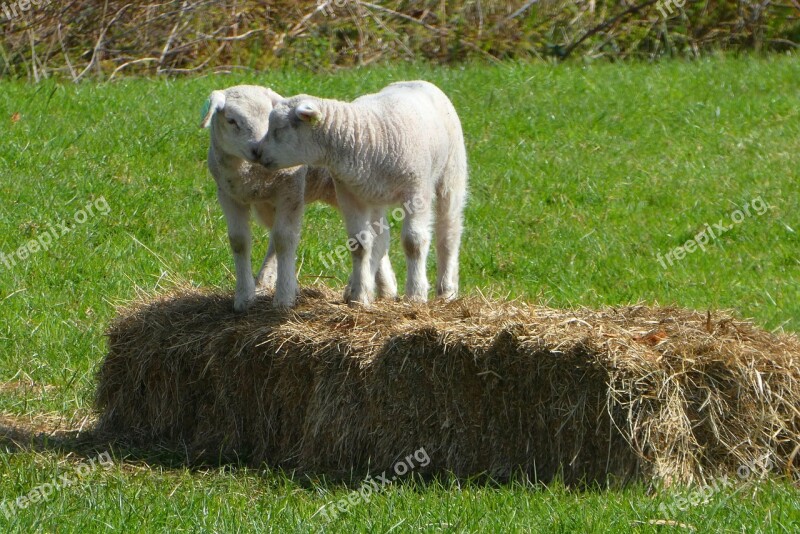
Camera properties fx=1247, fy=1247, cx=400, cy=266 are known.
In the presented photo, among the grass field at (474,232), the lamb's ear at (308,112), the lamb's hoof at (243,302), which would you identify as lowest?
the grass field at (474,232)

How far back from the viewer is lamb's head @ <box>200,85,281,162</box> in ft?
19.3

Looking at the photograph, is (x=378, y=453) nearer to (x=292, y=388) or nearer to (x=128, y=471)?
(x=292, y=388)

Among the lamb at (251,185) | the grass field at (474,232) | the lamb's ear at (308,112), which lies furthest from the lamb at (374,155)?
the grass field at (474,232)

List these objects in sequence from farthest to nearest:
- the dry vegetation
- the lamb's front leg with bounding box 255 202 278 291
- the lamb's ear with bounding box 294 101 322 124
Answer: the dry vegetation → the lamb's front leg with bounding box 255 202 278 291 → the lamb's ear with bounding box 294 101 322 124

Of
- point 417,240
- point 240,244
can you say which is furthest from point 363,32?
point 417,240

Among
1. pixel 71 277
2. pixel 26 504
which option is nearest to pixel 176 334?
pixel 26 504

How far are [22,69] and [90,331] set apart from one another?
22.1 feet

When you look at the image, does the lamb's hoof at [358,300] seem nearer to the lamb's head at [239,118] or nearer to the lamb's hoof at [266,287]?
the lamb's hoof at [266,287]

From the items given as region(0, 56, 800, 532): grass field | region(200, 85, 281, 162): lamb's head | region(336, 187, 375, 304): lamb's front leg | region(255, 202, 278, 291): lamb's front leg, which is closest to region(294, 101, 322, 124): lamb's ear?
region(200, 85, 281, 162): lamb's head

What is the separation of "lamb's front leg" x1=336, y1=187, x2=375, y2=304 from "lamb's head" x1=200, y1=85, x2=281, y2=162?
0.56 meters

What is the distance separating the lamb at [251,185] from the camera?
19.4 ft

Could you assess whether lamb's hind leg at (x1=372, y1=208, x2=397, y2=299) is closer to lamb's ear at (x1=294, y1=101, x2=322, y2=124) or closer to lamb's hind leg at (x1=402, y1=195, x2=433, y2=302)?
lamb's hind leg at (x1=402, y1=195, x2=433, y2=302)

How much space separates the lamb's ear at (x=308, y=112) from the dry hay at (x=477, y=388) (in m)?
0.98

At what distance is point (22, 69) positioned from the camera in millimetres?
13688
